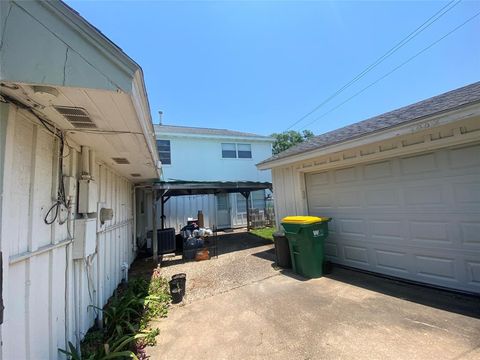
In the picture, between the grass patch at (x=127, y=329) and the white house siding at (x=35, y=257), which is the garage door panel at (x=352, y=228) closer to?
the grass patch at (x=127, y=329)

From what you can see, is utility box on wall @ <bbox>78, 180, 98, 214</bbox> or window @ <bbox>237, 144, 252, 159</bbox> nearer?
utility box on wall @ <bbox>78, 180, 98, 214</bbox>

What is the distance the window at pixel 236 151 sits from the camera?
45.2ft

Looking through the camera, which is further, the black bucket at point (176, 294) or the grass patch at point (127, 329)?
the black bucket at point (176, 294)

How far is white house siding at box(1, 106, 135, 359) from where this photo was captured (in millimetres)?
1657

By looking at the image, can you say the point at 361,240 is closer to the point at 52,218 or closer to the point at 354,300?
the point at 354,300

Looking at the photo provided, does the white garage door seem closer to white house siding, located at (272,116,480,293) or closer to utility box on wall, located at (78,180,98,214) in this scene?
white house siding, located at (272,116,480,293)

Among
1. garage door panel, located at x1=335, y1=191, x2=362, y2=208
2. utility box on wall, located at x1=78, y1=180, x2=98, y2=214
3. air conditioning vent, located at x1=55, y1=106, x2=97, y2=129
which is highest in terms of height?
air conditioning vent, located at x1=55, y1=106, x2=97, y2=129

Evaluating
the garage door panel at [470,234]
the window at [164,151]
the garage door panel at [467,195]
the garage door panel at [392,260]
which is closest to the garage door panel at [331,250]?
the garage door panel at [392,260]

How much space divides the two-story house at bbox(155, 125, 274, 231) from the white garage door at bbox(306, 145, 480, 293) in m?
8.44

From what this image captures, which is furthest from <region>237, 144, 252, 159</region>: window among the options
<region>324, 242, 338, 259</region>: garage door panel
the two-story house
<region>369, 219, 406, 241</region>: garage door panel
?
<region>369, 219, 406, 241</region>: garage door panel

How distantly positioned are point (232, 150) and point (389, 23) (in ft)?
29.8

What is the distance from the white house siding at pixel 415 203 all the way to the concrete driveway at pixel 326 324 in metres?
0.52

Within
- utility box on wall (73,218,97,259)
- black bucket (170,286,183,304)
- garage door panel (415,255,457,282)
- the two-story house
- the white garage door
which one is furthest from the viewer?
the two-story house

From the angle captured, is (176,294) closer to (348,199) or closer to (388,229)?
(348,199)
